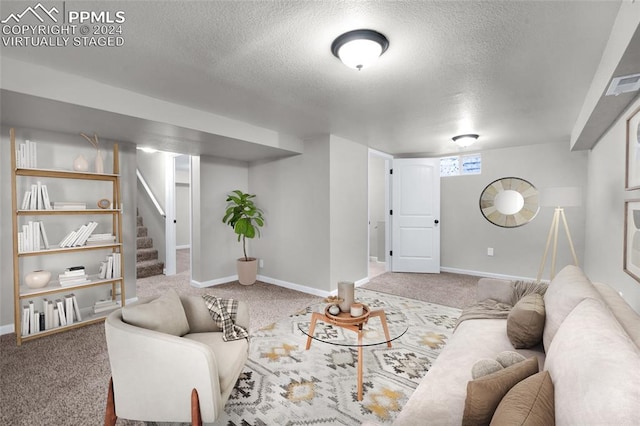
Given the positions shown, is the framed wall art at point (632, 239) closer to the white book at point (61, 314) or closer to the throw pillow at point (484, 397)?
the throw pillow at point (484, 397)

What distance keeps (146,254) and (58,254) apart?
7.63 ft

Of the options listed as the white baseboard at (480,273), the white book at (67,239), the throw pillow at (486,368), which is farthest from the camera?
the white baseboard at (480,273)

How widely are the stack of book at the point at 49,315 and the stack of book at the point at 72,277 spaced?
17cm

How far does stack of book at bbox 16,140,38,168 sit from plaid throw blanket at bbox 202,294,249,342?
7.71 ft

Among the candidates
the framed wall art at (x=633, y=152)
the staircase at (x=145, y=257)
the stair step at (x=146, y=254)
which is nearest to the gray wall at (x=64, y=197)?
the staircase at (x=145, y=257)

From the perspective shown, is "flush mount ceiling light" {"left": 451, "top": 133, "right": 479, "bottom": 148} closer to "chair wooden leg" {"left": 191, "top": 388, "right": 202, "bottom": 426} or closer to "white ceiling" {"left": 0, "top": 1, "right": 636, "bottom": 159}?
"white ceiling" {"left": 0, "top": 1, "right": 636, "bottom": 159}

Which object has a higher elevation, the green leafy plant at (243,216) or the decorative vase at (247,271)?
the green leafy plant at (243,216)

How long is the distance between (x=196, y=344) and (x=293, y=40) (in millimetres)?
1777

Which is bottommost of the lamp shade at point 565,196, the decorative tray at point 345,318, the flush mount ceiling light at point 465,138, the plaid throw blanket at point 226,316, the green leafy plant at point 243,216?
the decorative tray at point 345,318

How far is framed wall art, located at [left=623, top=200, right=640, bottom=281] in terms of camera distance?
200cm

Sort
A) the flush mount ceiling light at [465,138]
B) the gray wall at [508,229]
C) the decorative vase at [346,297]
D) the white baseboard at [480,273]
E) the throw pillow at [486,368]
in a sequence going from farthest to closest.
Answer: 1. the white baseboard at [480,273]
2. the gray wall at [508,229]
3. the flush mount ceiling light at [465,138]
4. the decorative vase at [346,297]
5. the throw pillow at [486,368]

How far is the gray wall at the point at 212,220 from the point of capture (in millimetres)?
4680

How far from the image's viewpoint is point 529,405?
87cm

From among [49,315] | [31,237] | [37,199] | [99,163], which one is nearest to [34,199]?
[37,199]
